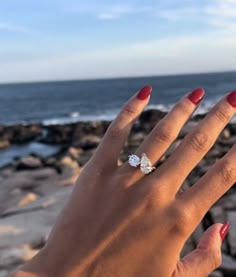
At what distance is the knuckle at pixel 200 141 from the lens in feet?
5.84

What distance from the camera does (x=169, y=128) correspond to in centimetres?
184

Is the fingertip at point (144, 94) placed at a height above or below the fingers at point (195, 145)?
above

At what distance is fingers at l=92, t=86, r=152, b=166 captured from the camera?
1873 mm

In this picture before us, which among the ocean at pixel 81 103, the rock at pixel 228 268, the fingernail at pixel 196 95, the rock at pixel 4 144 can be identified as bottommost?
the ocean at pixel 81 103

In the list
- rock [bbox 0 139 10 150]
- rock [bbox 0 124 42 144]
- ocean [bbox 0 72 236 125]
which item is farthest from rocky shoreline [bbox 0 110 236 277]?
ocean [bbox 0 72 236 125]

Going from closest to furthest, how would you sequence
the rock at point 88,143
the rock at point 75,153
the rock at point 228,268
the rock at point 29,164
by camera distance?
the rock at point 228,268
the rock at point 29,164
the rock at point 75,153
the rock at point 88,143

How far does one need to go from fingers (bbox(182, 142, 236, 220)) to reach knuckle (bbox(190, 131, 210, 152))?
0.08m

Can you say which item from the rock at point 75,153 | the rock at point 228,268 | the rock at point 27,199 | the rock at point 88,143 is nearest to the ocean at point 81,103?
the rock at point 88,143

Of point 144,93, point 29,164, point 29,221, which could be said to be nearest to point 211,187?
point 144,93

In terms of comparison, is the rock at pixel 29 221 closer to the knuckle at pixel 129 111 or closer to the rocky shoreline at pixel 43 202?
the rocky shoreline at pixel 43 202

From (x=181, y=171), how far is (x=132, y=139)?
1492cm

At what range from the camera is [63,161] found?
11.8 m

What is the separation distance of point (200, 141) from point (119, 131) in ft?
1.05

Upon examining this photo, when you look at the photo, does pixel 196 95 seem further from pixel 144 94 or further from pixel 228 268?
pixel 228 268
